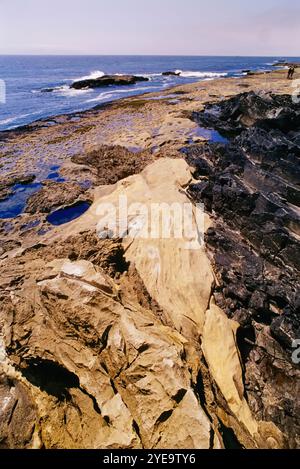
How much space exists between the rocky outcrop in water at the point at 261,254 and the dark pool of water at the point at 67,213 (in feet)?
18.5

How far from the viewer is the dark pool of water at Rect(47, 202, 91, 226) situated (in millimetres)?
13594

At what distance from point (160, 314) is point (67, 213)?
329 inches

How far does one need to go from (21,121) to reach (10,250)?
28.2 metres

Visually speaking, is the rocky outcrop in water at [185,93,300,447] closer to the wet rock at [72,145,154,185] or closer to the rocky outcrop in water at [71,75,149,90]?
the wet rock at [72,145,154,185]

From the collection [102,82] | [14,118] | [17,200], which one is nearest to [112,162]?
[17,200]

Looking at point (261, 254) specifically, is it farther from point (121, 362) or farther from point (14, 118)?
point (14, 118)

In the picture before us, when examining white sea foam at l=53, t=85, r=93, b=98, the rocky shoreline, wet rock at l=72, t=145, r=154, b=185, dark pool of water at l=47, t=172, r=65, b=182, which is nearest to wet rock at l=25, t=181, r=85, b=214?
the rocky shoreline

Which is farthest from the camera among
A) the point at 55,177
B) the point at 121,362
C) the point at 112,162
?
the point at 112,162

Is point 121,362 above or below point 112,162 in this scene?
above

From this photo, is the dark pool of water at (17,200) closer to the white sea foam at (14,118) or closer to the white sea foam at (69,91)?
the white sea foam at (14,118)

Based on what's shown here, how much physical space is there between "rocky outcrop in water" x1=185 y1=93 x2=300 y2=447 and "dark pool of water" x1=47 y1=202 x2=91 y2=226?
5624 mm

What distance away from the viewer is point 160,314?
797 centimetres
